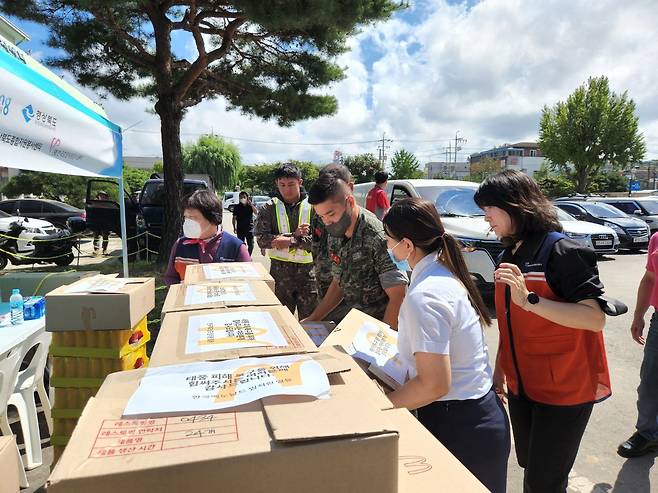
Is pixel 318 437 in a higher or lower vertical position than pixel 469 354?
higher

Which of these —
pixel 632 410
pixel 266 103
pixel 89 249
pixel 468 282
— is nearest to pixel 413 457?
pixel 468 282

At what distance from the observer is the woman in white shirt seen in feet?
4.36

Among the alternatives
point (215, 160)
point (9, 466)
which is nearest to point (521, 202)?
point (9, 466)

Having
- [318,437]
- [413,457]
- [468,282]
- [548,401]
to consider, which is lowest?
[548,401]

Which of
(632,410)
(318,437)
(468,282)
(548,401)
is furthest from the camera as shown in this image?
(632,410)

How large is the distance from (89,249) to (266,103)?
8.15m

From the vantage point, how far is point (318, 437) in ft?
2.43

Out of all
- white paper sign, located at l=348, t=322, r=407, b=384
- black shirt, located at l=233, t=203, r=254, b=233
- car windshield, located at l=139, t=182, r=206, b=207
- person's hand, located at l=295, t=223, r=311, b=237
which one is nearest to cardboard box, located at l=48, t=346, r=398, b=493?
white paper sign, located at l=348, t=322, r=407, b=384

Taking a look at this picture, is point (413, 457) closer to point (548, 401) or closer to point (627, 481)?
point (548, 401)

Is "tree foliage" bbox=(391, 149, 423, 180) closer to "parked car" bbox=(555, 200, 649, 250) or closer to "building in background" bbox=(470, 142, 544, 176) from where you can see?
"parked car" bbox=(555, 200, 649, 250)

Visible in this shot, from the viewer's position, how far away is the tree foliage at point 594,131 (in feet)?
82.4

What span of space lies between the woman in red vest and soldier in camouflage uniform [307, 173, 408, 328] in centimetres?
61

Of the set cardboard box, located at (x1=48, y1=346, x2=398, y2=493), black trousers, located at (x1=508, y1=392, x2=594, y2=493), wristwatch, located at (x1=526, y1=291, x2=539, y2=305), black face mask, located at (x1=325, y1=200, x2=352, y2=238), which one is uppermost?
black face mask, located at (x1=325, y1=200, x2=352, y2=238)

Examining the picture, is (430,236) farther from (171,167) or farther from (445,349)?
(171,167)
